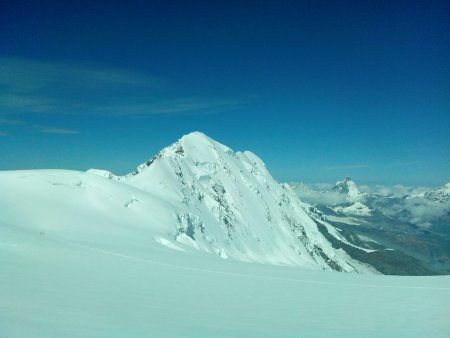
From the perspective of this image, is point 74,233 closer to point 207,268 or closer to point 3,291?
point 207,268

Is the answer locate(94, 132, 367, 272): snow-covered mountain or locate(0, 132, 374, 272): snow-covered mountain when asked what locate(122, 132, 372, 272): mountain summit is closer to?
locate(94, 132, 367, 272): snow-covered mountain

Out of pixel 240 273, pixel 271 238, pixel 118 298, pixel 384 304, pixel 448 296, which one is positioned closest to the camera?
pixel 118 298

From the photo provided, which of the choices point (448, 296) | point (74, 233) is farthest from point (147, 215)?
point (448, 296)

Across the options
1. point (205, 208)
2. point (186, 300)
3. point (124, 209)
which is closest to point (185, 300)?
point (186, 300)

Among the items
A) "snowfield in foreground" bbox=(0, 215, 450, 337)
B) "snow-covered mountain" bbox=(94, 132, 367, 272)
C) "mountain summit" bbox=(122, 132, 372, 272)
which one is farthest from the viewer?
"mountain summit" bbox=(122, 132, 372, 272)

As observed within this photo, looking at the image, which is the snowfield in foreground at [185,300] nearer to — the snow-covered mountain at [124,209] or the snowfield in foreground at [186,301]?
the snowfield in foreground at [186,301]

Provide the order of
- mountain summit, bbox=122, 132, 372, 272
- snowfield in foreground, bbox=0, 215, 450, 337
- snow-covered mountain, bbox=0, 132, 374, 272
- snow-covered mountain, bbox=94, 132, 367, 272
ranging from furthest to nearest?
mountain summit, bbox=122, 132, 372, 272, snow-covered mountain, bbox=94, 132, 367, 272, snow-covered mountain, bbox=0, 132, 374, 272, snowfield in foreground, bbox=0, 215, 450, 337

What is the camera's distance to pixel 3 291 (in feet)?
39.9

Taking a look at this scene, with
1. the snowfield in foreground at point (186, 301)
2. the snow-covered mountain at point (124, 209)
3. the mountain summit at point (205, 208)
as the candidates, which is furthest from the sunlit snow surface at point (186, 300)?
the mountain summit at point (205, 208)

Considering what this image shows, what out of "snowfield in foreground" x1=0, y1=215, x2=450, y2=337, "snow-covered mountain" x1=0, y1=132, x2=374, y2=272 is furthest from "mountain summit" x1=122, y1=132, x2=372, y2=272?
"snowfield in foreground" x1=0, y1=215, x2=450, y2=337

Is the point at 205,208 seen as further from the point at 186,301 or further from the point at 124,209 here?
the point at 186,301

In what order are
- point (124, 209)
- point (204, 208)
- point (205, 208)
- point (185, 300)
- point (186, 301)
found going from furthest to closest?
1. point (205, 208)
2. point (204, 208)
3. point (124, 209)
4. point (185, 300)
5. point (186, 301)

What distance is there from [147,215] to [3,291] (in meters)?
57.4

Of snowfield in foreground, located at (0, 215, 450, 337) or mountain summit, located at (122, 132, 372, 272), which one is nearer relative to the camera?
snowfield in foreground, located at (0, 215, 450, 337)
